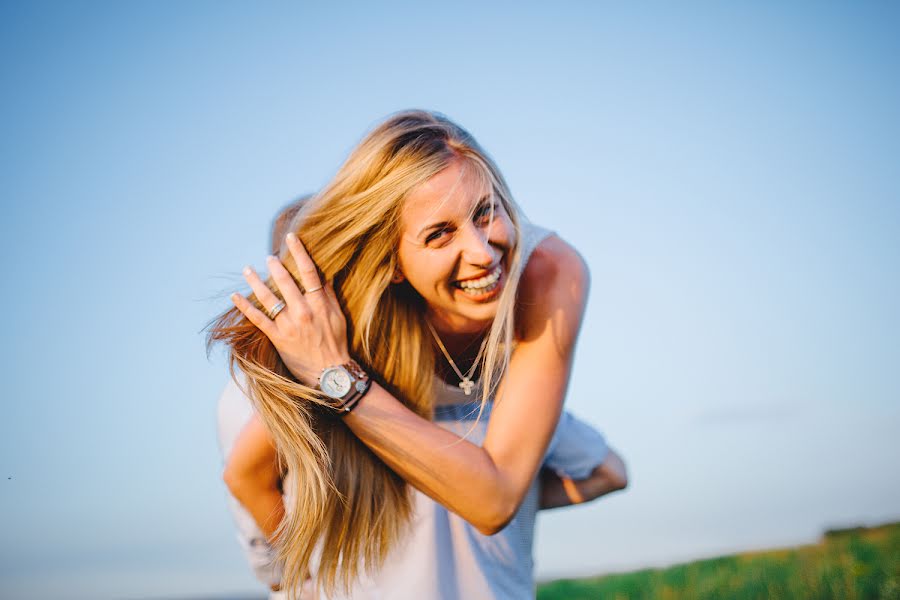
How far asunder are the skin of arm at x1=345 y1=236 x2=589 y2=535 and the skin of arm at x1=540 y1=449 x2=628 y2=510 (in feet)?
4.21

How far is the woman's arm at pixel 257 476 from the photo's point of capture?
337 cm

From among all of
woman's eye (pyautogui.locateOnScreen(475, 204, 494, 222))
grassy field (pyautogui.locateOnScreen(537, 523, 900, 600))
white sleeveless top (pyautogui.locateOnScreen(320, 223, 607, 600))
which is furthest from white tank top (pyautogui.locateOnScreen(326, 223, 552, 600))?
grassy field (pyautogui.locateOnScreen(537, 523, 900, 600))

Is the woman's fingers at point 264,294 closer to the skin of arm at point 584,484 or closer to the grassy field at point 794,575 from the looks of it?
the skin of arm at point 584,484

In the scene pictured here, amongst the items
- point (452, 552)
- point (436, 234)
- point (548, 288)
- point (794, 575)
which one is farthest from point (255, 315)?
point (794, 575)

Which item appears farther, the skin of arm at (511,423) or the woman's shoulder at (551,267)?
the woman's shoulder at (551,267)

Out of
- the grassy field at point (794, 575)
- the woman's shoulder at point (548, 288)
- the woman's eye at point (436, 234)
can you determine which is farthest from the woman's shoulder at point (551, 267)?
the grassy field at point (794, 575)

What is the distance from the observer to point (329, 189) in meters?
3.18

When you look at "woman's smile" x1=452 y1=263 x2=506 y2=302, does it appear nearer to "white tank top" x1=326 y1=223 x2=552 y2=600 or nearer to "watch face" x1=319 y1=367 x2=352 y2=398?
"white tank top" x1=326 y1=223 x2=552 y2=600

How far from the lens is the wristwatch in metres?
2.81

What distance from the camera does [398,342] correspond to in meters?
3.30

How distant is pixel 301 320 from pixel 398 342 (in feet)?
1.80

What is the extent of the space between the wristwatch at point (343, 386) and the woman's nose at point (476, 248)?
0.63 meters

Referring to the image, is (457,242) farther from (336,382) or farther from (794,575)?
(794,575)

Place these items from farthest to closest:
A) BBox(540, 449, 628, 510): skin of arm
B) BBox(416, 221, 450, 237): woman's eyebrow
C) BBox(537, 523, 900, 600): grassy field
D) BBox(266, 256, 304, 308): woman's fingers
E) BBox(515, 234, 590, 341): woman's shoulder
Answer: BBox(537, 523, 900, 600): grassy field
BBox(540, 449, 628, 510): skin of arm
BBox(515, 234, 590, 341): woman's shoulder
BBox(416, 221, 450, 237): woman's eyebrow
BBox(266, 256, 304, 308): woman's fingers
